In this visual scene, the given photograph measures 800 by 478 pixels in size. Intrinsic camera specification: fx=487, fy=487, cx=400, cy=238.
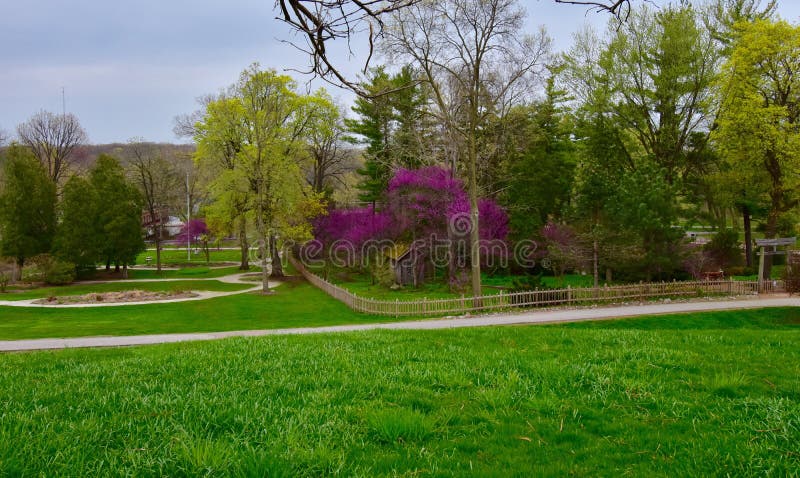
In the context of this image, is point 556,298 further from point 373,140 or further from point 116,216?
point 116,216

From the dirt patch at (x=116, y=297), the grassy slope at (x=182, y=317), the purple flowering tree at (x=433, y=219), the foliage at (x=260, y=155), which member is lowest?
the grassy slope at (x=182, y=317)

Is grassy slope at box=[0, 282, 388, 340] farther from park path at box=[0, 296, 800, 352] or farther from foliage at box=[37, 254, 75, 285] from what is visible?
foliage at box=[37, 254, 75, 285]

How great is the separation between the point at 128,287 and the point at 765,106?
43.6 m

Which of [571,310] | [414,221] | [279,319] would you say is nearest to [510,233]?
[414,221]

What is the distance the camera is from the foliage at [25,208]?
36.8 meters

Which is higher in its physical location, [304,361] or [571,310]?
[304,361]

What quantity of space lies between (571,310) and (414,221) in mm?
11566

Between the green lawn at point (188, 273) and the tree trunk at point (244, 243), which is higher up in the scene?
the tree trunk at point (244, 243)

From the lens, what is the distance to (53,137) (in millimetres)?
53781

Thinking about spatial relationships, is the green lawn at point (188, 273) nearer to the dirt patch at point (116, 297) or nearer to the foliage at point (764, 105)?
the dirt patch at point (116, 297)

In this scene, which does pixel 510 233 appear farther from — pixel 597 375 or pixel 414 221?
pixel 597 375

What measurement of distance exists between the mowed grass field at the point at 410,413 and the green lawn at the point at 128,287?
27.8 meters

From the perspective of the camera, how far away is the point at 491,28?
70.8 ft

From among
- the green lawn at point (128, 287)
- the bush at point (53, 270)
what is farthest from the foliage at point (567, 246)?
the bush at point (53, 270)
